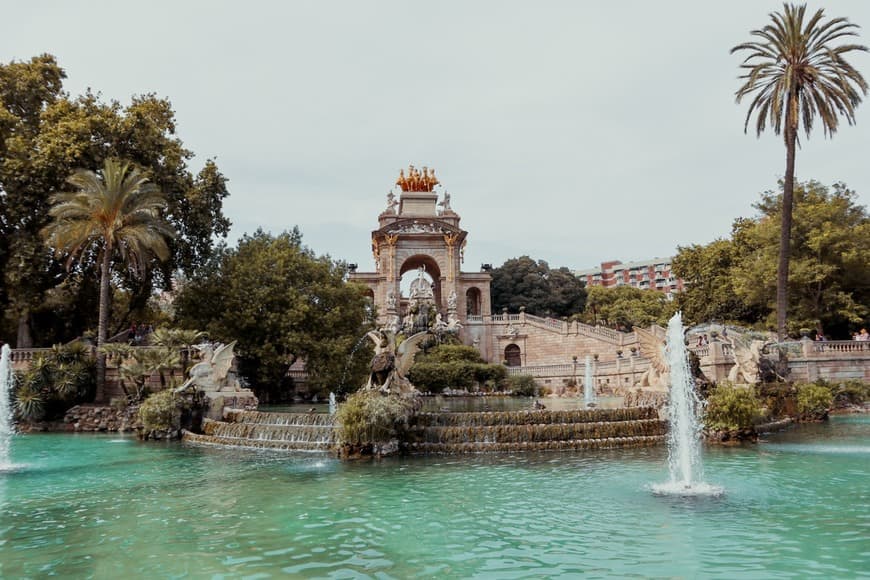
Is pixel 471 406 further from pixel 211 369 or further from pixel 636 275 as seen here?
pixel 636 275

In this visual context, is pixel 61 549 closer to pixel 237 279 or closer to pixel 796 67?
pixel 237 279

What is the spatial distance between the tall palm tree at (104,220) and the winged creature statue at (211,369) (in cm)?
594

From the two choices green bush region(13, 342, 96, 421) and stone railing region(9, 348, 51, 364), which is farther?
stone railing region(9, 348, 51, 364)

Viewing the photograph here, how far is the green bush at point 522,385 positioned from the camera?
1528 inches

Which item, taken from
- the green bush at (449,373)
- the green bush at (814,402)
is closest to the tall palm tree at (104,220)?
the green bush at (449,373)

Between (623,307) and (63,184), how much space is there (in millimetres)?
56271

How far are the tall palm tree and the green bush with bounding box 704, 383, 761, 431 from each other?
2007 centimetres

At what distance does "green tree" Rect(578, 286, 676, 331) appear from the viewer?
65688mm

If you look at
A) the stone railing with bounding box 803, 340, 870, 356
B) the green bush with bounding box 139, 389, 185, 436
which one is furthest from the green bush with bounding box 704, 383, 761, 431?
the green bush with bounding box 139, 389, 185, 436

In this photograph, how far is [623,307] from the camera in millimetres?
69875

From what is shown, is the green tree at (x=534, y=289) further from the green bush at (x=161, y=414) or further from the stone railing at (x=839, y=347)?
the green bush at (x=161, y=414)

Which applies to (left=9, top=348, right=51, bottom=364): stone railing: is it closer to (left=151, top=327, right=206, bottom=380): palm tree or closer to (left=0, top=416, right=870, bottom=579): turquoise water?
(left=151, top=327, right=206, bottom=380): palm tree

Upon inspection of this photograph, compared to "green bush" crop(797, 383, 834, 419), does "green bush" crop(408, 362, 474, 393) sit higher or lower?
higher

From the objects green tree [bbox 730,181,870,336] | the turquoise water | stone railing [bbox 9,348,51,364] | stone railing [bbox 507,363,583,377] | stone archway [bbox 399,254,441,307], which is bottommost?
the turquoise water
